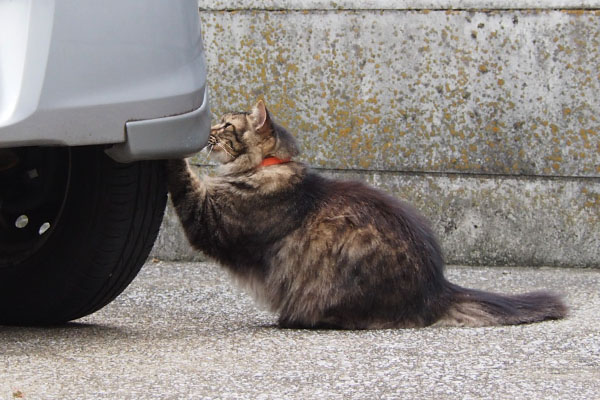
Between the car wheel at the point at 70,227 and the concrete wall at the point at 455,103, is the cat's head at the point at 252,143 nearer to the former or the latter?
the car wheel at the point at 70,227

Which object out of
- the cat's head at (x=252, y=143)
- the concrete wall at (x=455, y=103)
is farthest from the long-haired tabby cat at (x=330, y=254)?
the concrete wall at (x=455, y=103)

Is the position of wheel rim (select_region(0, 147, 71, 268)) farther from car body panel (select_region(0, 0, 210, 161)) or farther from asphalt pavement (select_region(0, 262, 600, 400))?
car body panel (select_region(0, 0, 210, 161))

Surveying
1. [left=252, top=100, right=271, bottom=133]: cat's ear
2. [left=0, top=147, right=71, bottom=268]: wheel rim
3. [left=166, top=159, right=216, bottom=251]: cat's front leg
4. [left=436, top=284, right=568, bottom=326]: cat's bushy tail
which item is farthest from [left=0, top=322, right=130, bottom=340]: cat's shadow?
[left=436, top=284, right=568, bottom=326]: cat's bushy tail

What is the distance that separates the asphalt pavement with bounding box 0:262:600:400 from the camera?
267 cm

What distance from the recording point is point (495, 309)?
12.3 ft

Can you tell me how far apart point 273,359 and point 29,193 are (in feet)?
3.43

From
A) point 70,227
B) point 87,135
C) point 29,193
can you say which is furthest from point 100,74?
point 29,193

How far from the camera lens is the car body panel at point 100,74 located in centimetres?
A: 269

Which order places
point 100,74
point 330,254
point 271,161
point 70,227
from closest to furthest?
1. point 100,74
2. point 70,227
3. point 330,254
4. point 271,161

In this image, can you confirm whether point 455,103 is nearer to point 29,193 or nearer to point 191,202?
point 191,202

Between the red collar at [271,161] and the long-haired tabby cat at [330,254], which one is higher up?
the red collar at [271,161]

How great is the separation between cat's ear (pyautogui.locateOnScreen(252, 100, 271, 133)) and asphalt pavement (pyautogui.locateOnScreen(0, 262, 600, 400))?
0.74 meters

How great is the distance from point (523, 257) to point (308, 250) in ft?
5.81

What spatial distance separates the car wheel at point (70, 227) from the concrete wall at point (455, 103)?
6.03 ft
